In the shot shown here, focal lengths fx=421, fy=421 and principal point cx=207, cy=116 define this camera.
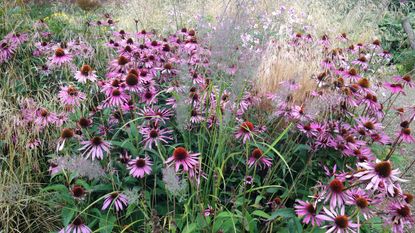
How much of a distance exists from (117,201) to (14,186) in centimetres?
72

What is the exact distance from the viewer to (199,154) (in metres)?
1.52

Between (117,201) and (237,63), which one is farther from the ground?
(237,63)

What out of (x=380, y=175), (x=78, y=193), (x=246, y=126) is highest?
(x=380, y=175)

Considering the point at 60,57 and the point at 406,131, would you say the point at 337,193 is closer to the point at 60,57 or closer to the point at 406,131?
the point at 406,131

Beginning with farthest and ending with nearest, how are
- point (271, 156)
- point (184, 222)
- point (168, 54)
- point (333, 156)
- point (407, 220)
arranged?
1. point (168, 54)
2. point (333, 156)
3. point (271, 156)
4. point (184, 222)
5. point (407, 220)

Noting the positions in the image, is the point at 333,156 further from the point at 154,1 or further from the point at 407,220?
the point at 154,1

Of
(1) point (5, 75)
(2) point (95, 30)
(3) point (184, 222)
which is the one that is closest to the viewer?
(3) point (184, 222)

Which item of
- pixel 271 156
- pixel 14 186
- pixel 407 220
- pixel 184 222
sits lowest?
pixel 14 186

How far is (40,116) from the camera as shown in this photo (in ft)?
6.93

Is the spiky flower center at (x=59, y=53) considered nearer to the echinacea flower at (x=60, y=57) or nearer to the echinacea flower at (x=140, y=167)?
the echinacea flower at (x=60, y=57)

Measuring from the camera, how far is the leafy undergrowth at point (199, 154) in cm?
149

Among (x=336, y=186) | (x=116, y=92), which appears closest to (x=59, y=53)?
(x=116, y=92)

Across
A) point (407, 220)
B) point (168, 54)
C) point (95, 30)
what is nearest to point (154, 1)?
point (95, 30)

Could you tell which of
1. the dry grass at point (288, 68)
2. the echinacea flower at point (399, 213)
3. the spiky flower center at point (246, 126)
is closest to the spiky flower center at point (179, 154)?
the spiky flower center at point (246, 126)
